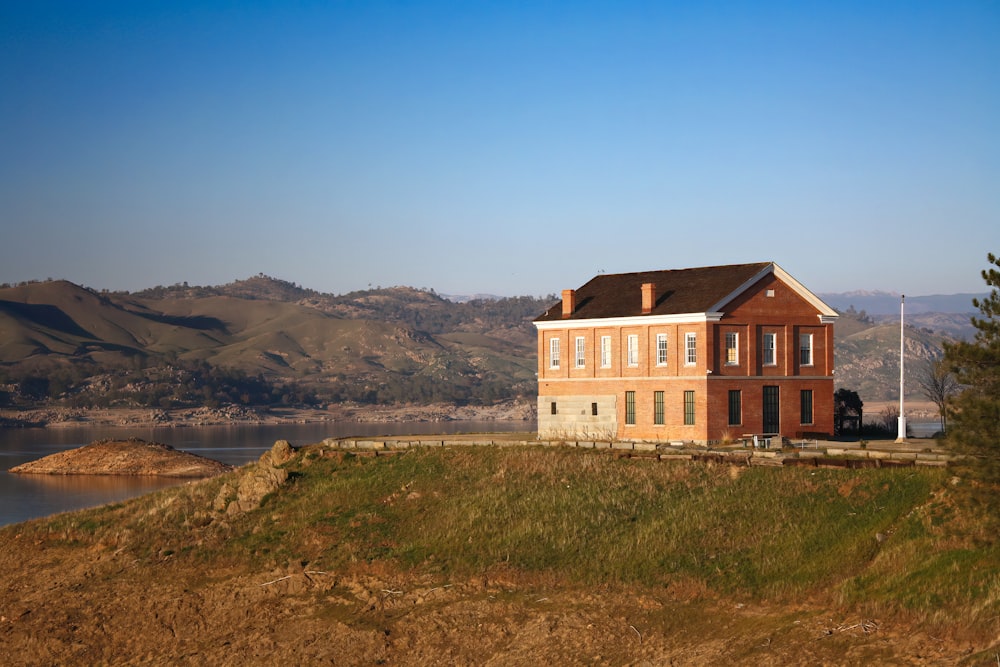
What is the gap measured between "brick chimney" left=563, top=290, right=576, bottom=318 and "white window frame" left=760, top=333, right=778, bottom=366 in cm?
966

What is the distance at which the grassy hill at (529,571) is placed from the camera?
26922mm

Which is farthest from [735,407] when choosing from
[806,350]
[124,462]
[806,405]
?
[124,462]

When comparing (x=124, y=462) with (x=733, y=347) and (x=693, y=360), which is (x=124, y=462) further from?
(x=733, y=347)

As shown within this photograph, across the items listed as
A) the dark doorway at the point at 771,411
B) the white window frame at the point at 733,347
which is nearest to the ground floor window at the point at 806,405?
the dark doorway at the point at 771,411

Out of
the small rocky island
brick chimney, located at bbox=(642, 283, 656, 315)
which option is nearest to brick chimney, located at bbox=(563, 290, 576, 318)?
brick chimney, located at bbox=(642, 283, 656, 315)

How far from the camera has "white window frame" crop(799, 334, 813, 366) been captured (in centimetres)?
5541

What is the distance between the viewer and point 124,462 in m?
105

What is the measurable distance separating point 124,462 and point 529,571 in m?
79.4

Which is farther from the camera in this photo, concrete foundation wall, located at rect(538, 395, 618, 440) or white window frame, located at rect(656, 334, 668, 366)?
concrete foundation wall, located at rect(538, 395, 618, 440)

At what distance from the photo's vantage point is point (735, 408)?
52781mm

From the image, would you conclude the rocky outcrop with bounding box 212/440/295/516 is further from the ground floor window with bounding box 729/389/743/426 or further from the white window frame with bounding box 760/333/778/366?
the white window frame with bounding box 760/333/778/366

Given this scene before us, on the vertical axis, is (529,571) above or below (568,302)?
below

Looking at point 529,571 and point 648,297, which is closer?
point 529,571

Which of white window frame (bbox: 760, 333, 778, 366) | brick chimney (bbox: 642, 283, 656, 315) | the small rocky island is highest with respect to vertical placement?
brick chimney (bbox: 642, 283, 656, 315)
